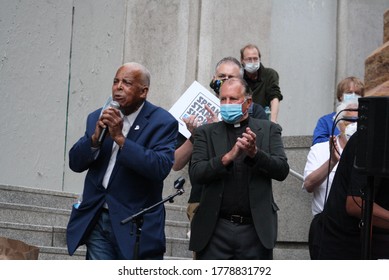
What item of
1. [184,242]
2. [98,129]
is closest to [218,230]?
[98,129]

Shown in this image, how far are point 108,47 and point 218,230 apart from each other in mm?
5142

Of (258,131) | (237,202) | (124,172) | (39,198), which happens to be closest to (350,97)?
(258,131)

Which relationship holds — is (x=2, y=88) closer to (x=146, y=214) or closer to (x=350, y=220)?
(x=146, y=214)

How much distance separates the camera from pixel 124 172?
315 inches

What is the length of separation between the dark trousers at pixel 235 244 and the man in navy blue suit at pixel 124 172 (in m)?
0.48

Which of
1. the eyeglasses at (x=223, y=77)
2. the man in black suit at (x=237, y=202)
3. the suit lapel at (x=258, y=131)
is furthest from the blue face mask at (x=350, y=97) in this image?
the man in black suit at (x=237, y=202)

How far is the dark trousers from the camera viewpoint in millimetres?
8250

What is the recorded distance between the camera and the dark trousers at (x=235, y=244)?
8.25m

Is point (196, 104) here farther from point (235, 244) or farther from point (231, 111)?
point (235, 244)

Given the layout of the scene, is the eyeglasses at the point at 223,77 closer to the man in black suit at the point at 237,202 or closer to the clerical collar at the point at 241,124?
the clerical collar at the point at 241,124

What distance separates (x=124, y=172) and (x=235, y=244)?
994 mm

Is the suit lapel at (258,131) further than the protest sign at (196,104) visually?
No

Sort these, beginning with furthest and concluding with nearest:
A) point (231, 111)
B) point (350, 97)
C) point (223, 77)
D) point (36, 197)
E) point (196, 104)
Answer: point (36, 197) < point (350, 97) < point (196, 104) < point (223, 77) < point (231, 111)

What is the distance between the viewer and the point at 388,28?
9633mm
